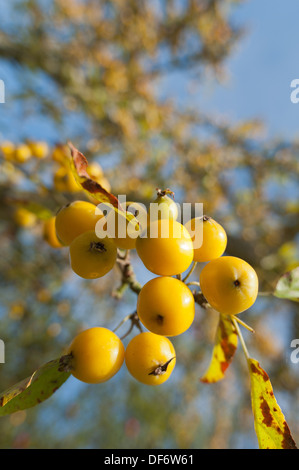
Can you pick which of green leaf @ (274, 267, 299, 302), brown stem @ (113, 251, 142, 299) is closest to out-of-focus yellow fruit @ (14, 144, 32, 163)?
brown stem @ (113, 251, 142, 299)

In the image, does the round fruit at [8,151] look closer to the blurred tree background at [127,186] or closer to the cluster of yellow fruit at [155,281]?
the blurred tree background at [127,186]

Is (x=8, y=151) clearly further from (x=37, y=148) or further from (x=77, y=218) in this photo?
(x=77, y=218)

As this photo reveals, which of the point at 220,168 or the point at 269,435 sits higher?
the point at 220,168

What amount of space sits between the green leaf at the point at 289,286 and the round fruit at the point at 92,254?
42cm

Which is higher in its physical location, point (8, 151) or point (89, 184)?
point (8, 151)

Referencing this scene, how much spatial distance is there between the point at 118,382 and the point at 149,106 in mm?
4954

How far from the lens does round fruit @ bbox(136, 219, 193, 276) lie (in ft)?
1.89

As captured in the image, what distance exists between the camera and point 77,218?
0.66m

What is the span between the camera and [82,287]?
13.0 feet

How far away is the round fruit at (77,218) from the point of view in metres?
0.66

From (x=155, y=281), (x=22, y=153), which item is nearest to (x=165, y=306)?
(x=155, y=281)

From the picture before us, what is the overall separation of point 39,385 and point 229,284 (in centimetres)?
49
